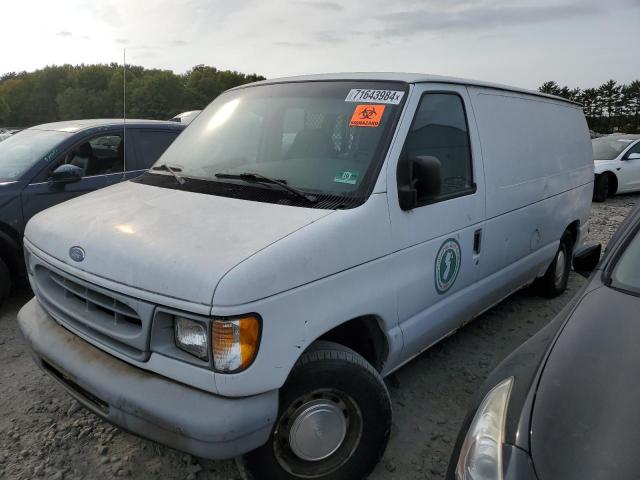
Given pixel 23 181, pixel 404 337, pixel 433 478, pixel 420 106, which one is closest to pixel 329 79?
pixel 420 106

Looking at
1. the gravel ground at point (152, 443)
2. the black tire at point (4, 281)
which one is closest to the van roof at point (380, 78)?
the gravel ground at point (152, 443)

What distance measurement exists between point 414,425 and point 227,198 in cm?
175

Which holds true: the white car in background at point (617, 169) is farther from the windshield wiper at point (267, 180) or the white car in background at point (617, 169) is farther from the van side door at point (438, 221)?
the windshield wiper at point (267, 180)

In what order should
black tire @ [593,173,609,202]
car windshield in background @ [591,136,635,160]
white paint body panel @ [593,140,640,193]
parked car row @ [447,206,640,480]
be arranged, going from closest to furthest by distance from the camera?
parked car row @ [447,206,640,480] < black tire @ [593,173,609,202] < white paint body panel @ [593,140,640,193] < car windshield in background @ [591,136,635,160]

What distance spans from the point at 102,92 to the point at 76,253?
29.2ft

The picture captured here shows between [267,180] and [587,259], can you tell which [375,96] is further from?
[587,259]

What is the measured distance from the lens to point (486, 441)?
64.2 inches

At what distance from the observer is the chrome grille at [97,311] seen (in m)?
2.03

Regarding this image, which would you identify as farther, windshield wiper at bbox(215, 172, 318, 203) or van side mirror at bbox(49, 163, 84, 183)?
van side mirror at bbox(49, 163, 84, 183)

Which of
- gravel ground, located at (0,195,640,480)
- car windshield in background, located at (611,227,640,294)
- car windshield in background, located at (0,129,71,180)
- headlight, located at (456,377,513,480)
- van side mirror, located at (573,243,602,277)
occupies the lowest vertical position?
gravel ground, located at (0,195,640,480)

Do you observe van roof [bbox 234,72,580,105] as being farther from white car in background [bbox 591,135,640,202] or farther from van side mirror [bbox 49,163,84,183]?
white car in background [bbox 591,135,640,202]

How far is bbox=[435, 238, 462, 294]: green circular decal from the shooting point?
2906 millimetres

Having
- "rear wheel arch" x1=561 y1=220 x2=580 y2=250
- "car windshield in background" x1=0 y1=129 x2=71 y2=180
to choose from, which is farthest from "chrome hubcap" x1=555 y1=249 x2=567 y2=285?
"car windshield in background" x1=0 y1=129 x2=71 y2=180

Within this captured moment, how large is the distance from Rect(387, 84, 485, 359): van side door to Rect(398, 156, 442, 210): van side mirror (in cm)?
3
